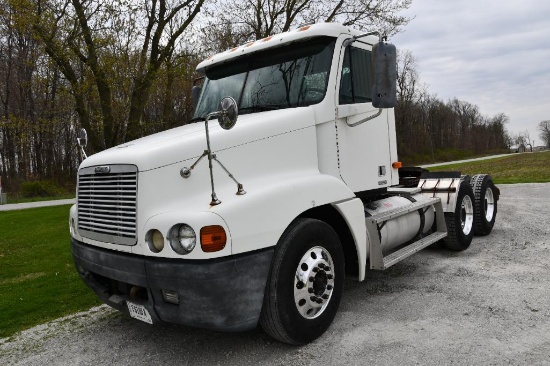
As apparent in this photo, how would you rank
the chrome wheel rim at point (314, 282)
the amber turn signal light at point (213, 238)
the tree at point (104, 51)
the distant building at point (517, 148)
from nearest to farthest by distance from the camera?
the amber turn signal light at point (213, 238), the chrome wheel rim at point (314, 282), the tree at point (104, 51), the distant building at point (517, 148)

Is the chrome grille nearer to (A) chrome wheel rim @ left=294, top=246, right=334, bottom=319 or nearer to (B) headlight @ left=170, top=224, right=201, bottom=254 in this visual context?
(B) headlight @ left=170, top=224, right=201, bottom=254

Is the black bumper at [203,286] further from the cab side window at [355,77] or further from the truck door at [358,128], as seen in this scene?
the cab side window at [355,77]

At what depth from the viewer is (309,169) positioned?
158 inches

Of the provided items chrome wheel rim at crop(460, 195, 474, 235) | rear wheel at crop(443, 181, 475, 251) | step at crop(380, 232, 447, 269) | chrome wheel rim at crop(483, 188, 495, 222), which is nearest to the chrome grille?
step at crop(380, 232, 447, 269)

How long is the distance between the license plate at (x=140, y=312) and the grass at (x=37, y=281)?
1.89 m

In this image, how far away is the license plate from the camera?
3246 millimetres

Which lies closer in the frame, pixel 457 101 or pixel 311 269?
pixel 311 269

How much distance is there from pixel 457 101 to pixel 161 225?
351 ft

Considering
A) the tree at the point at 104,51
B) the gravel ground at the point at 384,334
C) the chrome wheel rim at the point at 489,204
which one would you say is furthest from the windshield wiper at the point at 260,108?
the tree at the point at 104,51

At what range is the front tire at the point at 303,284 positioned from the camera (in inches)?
131

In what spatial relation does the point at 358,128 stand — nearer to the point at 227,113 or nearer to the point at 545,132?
the point at 227,113

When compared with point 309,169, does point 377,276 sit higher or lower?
lower

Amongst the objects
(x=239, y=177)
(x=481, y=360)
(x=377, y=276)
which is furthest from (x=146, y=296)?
(x=377, y=276)

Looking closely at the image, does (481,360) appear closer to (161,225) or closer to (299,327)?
(299,327)
